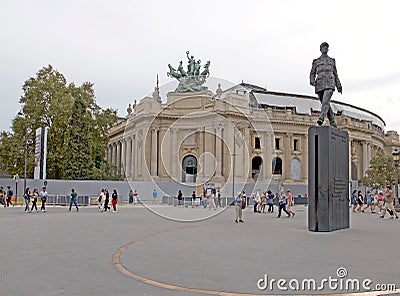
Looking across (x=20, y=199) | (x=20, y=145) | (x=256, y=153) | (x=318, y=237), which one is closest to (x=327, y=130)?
(x=318, y=237)

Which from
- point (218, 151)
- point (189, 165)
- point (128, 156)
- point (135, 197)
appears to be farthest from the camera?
point (189, 165)

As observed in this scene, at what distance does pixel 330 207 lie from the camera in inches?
661

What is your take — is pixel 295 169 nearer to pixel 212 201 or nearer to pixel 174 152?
pixel 174 152

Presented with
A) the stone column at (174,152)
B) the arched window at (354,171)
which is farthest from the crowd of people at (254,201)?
the arched window at (354,171)

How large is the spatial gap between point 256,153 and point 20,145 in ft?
97.7

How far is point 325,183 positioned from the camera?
16812mm

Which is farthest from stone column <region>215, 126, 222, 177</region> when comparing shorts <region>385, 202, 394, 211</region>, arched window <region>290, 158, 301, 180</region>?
arched window <region>290, 158, 301, 180</region>

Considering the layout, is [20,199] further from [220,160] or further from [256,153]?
[256,153]

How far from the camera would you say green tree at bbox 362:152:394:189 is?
68562mm

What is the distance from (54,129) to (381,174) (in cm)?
4743

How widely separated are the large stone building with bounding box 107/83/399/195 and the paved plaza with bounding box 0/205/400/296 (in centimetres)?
1845

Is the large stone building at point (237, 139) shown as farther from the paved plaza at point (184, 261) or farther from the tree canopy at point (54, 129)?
the paved plaza at point (184, 261)

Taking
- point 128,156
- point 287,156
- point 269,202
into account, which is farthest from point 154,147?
point 287,156

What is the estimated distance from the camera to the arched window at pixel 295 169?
8012cm
